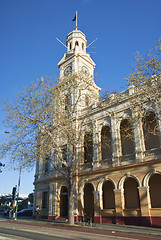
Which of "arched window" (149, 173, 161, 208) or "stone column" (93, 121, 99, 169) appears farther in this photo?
"stone column" (93, 121, 99, 169)

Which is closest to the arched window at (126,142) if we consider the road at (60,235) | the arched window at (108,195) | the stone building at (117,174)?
the stone building at (117,174)

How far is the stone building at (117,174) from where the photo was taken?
18062mm

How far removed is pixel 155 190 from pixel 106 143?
660 cm

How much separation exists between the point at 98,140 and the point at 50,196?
9667 mm

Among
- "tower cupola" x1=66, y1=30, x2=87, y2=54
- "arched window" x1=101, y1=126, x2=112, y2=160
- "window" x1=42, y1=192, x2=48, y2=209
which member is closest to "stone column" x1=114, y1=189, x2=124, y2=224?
"arched window" x1=101, y1=126, x2=112, y2=160

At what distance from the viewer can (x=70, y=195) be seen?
18500 mm

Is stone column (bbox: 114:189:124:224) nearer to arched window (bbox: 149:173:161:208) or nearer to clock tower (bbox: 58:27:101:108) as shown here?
arched window (bbox: 149:173:161:208)

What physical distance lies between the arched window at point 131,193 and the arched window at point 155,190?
1.47 metres

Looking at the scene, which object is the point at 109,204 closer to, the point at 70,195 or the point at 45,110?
the point at 70,195

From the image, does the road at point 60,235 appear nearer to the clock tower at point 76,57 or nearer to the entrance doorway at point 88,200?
the entrance doorway at point 88,200

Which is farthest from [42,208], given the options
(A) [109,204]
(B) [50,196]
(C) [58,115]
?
(C) [58,115]

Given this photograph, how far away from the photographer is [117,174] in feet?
66.4

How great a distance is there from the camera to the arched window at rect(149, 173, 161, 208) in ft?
60.4

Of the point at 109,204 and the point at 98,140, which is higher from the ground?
the point at 98,140
